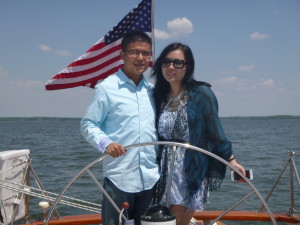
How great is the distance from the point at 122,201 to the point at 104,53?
8.02ft

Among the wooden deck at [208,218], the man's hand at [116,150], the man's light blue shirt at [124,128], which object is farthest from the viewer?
the wooden deck at [208,218]

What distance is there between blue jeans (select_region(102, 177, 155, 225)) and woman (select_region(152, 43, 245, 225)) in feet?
0.36

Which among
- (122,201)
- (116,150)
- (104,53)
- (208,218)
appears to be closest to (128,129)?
(116,150)

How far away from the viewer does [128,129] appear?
250cm

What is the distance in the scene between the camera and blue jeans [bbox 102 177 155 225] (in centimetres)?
249

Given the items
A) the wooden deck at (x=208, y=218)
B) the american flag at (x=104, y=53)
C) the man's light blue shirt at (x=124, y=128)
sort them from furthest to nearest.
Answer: the american flag at (x=104, y=53)
the wooden deck at (x=208, y=218)
the man's light blue shirt at (x=124, y=128)

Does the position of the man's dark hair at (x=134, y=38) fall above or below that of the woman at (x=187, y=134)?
above

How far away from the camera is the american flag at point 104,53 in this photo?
4438 millimetres

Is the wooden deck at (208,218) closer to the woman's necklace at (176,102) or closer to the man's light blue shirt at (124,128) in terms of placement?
the man's light blue shirt at (124,128)

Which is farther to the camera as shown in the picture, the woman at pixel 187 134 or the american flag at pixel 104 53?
the american flag at pixel 104 53

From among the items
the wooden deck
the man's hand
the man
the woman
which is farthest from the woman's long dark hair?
the wooden deck

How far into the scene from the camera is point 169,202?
258 centimetres

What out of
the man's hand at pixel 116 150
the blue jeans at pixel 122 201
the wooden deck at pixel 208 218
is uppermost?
the man's hand at pixel 116 150

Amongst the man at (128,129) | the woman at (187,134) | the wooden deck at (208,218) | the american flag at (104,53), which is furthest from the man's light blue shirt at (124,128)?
the american flag at (104,53)
